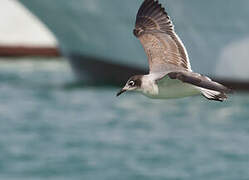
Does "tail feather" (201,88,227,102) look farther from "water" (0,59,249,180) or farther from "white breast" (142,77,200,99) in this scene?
"water" (0,59,249,180)

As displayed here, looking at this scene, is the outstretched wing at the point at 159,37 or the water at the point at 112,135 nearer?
the outstretched wing at the point at 159,37

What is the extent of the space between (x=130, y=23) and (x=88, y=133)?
5.48 m

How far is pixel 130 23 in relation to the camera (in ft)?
71.1

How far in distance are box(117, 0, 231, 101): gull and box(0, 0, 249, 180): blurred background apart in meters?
10.4

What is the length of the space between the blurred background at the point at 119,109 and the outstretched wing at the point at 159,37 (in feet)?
34.0

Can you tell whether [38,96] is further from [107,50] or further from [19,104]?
[107,50]

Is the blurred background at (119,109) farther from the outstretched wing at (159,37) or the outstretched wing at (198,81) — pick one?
the outstretched wing at (198,81)

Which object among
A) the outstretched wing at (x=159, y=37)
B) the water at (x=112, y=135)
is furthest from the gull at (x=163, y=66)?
the water at (x=112, y=135)

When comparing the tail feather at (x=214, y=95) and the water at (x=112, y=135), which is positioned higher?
the water at (x=112, y=135)

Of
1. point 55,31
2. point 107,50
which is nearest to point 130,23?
point 107,50

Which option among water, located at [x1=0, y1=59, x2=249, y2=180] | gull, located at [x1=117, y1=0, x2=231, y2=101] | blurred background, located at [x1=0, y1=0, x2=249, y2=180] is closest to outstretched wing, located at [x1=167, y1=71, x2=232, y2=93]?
gull, located at [x1=117, y1=0, x2=231, y2=101]

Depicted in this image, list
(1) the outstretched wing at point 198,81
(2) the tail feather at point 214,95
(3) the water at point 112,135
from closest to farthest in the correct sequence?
(1) the outstretched wing at point 198,81, (2) the tail feather at point 214,95, (3) the water at point 112,135

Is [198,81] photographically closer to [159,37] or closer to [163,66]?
[163,66]

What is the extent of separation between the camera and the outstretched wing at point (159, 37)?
10.2 metres
